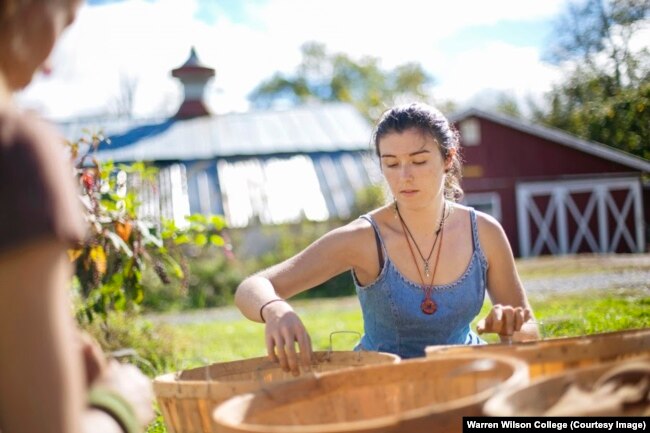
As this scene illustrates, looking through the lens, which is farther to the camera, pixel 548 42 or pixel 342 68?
pixel 342 68

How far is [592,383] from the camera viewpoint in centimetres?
139

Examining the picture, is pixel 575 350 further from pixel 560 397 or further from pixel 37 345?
pixel 37 345

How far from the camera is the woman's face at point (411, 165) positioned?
10.0 ft

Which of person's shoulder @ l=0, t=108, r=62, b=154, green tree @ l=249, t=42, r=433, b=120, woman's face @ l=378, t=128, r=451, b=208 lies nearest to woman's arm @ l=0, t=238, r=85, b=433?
person's shoulder @ l=0, t=108, r=62, b=154

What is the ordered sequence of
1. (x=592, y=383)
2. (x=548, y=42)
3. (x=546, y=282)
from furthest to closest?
(x=546, y=282) → (x=548, y=42) → (x=592, y=383)

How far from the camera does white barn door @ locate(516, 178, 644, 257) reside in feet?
39.7

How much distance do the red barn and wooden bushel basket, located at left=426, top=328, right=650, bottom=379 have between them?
1404 centimetres

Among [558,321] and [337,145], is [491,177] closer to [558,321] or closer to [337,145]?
[337,145]

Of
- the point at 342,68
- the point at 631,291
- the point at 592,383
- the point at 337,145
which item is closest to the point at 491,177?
the point at 337,145

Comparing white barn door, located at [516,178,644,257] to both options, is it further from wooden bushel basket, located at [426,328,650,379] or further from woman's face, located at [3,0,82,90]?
woman's face, located at [3,0,82,90]

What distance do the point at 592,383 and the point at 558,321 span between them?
3.89 m

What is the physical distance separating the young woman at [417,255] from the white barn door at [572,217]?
7.96 m

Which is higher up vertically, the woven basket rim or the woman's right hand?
the woman's right hand

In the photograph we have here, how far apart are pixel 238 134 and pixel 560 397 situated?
913 inches
